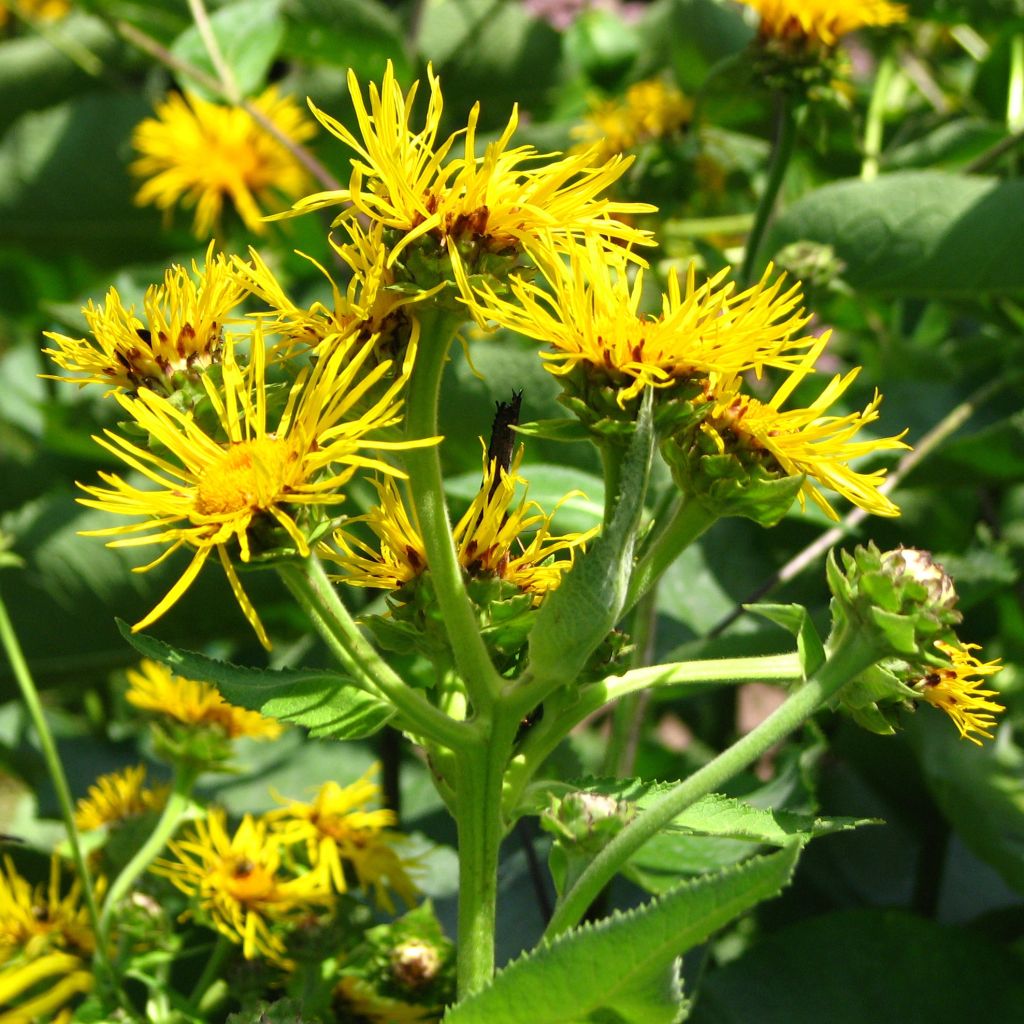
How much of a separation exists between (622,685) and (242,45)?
0.93 metres

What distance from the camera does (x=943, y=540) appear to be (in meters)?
1.33

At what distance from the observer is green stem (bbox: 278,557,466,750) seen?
0.55 metres

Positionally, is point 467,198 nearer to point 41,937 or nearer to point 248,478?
point 248,478

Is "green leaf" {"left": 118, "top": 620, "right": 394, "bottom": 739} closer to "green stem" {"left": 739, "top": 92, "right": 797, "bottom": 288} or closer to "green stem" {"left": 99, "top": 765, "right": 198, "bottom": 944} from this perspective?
"green stem" {"left": 99, "top": 765, "right": 198, "bottom": 944}

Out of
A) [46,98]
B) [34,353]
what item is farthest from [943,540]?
[46,98]

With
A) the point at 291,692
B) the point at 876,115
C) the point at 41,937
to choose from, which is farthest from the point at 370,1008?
the point at 876,115

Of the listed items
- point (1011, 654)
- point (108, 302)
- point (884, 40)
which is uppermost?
point (884, 40)

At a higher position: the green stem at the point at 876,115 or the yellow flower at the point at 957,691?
the green stem at the point at 876,115

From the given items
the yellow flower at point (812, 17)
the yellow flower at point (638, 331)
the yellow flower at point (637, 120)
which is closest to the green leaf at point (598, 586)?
the yellow flower at point (638, 331)

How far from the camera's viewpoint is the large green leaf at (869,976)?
1.04 metres

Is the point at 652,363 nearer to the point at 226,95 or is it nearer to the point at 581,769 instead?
the point at 581,769

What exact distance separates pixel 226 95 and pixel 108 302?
0.72 metres

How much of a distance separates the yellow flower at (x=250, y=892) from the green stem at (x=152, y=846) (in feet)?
0.04

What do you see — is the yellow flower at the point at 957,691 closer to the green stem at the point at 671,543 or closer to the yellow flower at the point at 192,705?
the green stem at the point at 671,543
